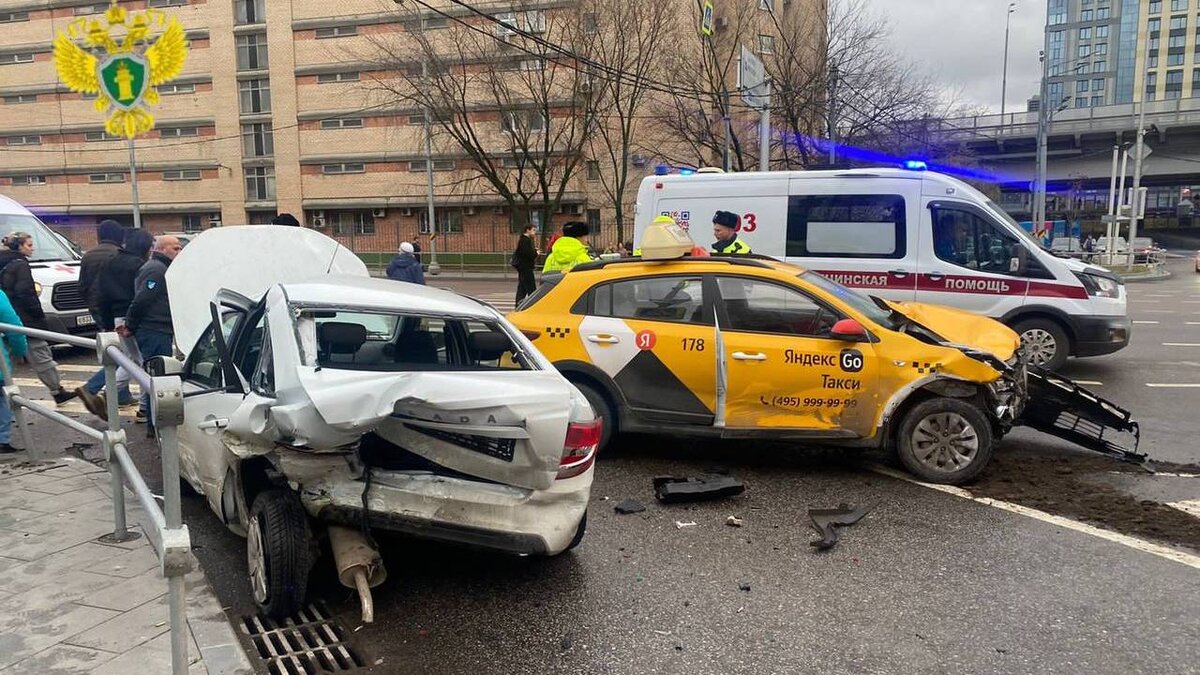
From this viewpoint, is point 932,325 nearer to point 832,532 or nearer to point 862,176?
point 832,532

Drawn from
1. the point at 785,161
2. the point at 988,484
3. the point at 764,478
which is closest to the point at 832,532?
the point at 764,478

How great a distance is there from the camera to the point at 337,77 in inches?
1577

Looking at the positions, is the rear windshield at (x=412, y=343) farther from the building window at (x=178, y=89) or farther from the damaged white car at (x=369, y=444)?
the building window at (x=178, y=89)

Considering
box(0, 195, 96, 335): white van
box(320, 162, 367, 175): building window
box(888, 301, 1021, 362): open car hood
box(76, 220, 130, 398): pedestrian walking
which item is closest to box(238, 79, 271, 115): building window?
box(320, 162, 367, 175): building window

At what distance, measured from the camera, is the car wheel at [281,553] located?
3.54 meters

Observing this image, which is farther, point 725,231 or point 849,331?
point 725,231

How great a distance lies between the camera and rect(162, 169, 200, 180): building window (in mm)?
43281

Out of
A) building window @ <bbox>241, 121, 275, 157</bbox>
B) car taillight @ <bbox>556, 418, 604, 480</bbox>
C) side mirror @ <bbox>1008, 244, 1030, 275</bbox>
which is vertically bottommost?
car taillight @ <bbox>556, 418, 604, 480</bbox>

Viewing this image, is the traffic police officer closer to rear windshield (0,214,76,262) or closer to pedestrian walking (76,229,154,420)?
pedestrian walking (76,229,154,420)

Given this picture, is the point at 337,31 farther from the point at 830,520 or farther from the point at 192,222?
the point at 830,520

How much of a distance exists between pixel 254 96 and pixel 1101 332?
141 ft

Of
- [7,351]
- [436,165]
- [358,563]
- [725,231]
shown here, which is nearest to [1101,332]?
[725,231]

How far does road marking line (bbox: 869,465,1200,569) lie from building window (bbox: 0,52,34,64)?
181ft

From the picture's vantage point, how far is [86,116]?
44.4m
